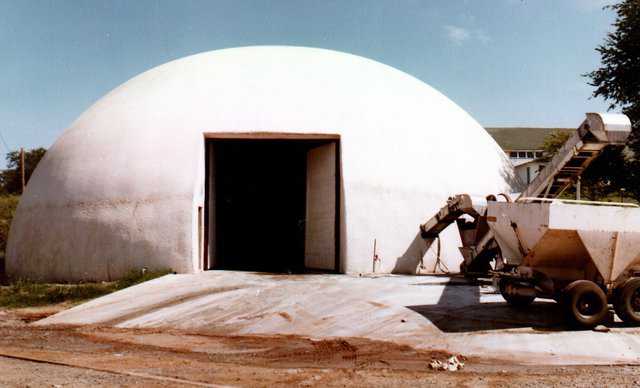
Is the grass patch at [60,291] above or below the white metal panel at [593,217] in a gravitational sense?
below

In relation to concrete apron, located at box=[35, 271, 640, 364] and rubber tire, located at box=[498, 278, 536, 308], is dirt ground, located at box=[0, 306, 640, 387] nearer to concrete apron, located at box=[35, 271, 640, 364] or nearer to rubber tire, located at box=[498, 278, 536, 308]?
concrete apron, located at box=[35, 271, 640, 364]

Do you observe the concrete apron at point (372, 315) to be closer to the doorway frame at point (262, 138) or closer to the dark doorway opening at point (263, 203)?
the doorway frame at point (262, 138)

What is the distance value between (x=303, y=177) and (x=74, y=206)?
8.56m

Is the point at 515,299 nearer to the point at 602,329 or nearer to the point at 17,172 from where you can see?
the point at 602,329

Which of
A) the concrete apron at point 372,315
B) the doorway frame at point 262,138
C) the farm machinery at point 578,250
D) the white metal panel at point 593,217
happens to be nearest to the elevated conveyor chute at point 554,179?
the farm machinery at point 578,250

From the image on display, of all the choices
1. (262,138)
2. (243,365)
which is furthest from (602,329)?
(262,138)

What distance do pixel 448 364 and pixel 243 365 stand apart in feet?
8.29

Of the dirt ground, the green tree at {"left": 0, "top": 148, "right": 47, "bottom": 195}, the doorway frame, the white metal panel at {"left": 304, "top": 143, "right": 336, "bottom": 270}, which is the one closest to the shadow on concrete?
the dirt ground

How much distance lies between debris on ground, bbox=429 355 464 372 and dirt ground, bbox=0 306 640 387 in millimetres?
95

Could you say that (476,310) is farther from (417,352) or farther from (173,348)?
(173,348)

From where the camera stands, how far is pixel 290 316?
426 inches

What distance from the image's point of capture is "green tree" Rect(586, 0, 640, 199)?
65.1ft

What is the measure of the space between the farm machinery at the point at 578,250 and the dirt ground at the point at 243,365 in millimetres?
2072

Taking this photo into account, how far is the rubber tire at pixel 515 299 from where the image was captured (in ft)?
35.1
